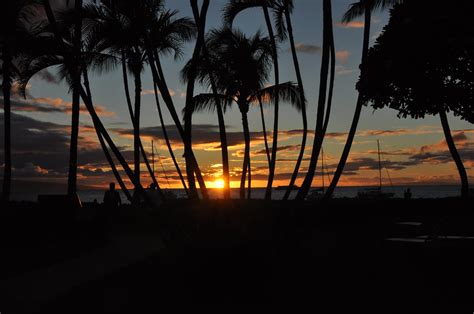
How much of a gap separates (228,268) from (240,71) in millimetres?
21104

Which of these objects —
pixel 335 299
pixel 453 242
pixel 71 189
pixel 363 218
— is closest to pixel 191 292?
pixel 335 299

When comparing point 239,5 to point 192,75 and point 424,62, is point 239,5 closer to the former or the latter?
point 192,75

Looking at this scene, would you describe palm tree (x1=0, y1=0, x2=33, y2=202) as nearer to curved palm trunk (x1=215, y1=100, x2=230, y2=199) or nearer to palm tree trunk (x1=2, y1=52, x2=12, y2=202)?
palm tree trunk (x1=2, y1=52, x2=12, y2=202)

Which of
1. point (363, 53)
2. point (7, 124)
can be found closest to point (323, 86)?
point (363, 53)

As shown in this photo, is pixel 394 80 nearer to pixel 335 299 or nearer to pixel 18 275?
pixel 335 299

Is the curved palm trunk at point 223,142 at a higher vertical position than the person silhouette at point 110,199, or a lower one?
higher

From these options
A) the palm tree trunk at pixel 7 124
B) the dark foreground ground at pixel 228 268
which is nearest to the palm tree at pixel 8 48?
the palm tree trunk at pixel 7 124

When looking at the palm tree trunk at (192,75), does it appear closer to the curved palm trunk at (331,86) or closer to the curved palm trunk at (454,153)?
the curved palm trunk at (331,86)

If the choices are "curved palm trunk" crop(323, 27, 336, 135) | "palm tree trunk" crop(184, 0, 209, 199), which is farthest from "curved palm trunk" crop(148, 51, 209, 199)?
"curved palm trunk" crop(323, 27, 336, 135)

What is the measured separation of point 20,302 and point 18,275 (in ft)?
8.49

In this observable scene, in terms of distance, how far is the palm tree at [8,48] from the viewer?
23.7 meters

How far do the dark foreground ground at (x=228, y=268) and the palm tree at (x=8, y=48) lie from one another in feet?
35.8

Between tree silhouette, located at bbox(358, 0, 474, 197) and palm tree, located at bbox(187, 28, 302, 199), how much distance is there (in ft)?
38.8

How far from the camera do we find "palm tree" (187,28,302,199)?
29234 mm
